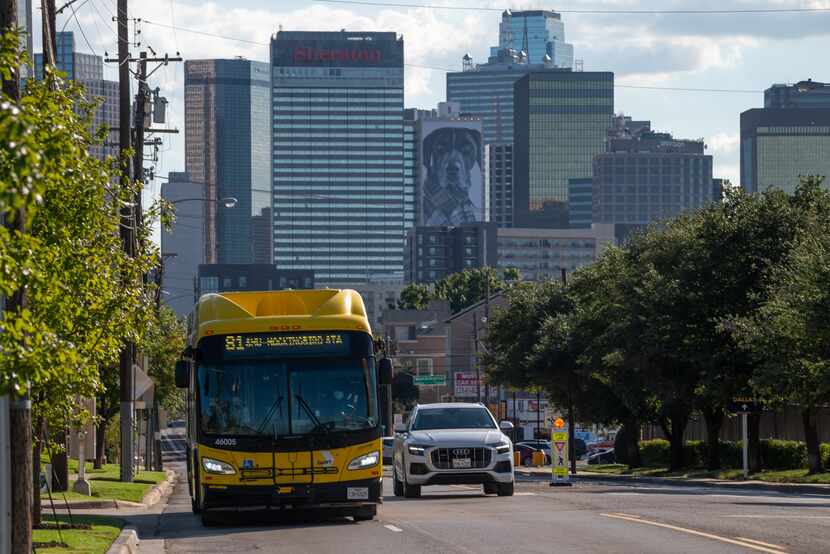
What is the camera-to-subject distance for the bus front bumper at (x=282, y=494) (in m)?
21.3

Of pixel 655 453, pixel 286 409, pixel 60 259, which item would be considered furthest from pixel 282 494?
pixel 655 453

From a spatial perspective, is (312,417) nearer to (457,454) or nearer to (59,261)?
(59,261)

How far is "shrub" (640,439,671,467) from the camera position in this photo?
208 ft

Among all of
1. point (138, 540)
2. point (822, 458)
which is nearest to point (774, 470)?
point (822, 458)

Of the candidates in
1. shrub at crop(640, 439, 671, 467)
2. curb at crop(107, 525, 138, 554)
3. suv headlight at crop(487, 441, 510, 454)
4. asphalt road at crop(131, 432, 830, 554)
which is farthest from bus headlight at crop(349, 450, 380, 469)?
shrub at crop(640, 439, 671, 467)

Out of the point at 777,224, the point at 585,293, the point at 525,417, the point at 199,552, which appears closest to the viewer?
the point at 199,552

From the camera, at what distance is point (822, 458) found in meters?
45.5

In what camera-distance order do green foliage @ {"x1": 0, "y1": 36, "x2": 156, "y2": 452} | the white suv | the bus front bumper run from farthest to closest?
the white suv, the bus front bumper, green foliage @ {"x1": 0, "y1": 36, "x2": 156, "y2": 452}

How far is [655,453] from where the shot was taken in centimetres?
6475

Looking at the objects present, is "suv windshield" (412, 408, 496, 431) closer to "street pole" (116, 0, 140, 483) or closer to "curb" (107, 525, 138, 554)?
"street pole" (116, 0, 140, 483)

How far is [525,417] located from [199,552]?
90852 mm

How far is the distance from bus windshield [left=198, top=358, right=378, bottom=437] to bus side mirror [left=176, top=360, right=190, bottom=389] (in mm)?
212

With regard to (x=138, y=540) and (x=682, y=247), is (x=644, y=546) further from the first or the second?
(x=682, y=247)

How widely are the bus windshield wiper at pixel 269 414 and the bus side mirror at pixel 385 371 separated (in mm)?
1381
